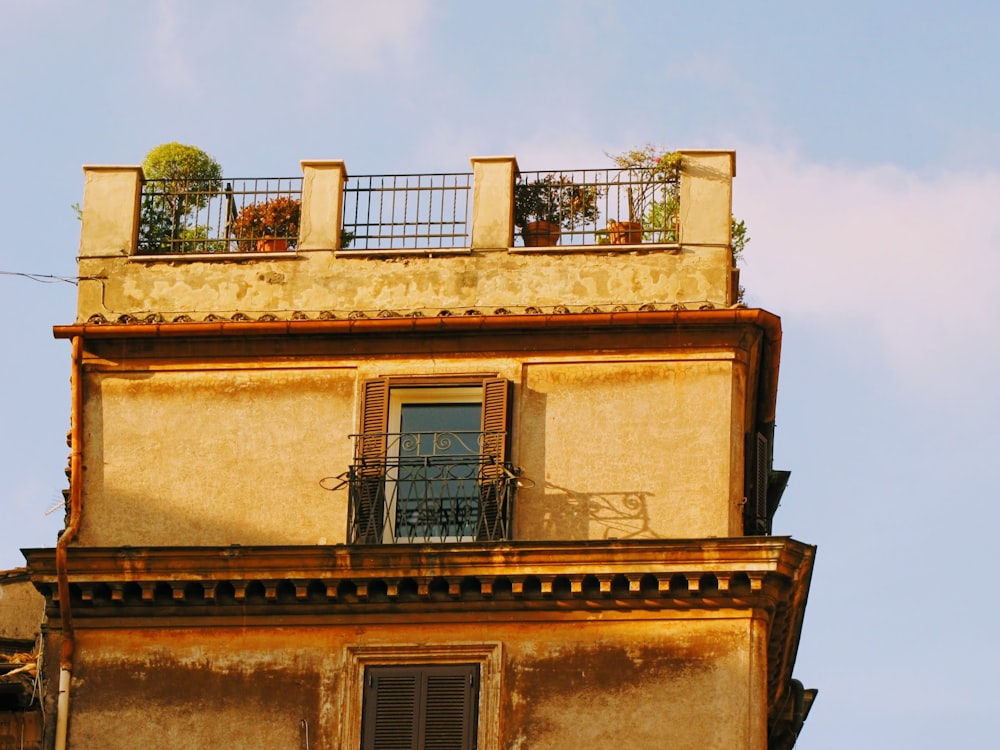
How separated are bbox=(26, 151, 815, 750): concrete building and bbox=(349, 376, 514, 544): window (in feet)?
0.09

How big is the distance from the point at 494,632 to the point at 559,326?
3453 millimetres

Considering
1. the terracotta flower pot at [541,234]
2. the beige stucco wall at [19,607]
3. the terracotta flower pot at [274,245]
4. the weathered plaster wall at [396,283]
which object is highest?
the terracotta flower pot at [541,234]

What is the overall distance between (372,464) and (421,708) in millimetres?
2766

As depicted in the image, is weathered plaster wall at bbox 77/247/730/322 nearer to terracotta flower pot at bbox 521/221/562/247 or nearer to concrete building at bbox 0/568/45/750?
terracotta flower pot at bbox 521/221/562/247

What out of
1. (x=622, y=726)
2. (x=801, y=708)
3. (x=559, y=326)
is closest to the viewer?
(x=622, y=726)

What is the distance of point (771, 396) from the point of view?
2973 cm

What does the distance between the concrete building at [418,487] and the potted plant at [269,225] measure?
0.07 meters

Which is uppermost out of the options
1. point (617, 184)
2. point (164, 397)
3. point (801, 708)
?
point (617, 184)

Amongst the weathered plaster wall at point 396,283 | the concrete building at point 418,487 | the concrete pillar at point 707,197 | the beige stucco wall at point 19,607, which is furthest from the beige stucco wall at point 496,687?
the concrete pillar at point 707,197

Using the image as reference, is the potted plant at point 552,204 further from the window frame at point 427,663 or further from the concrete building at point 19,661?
the concrete building at point 19,661

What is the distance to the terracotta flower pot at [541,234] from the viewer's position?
96.9 feet

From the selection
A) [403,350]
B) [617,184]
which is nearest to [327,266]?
[403,350]

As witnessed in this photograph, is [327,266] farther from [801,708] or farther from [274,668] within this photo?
[801,708]

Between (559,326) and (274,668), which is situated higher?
(559,326)
